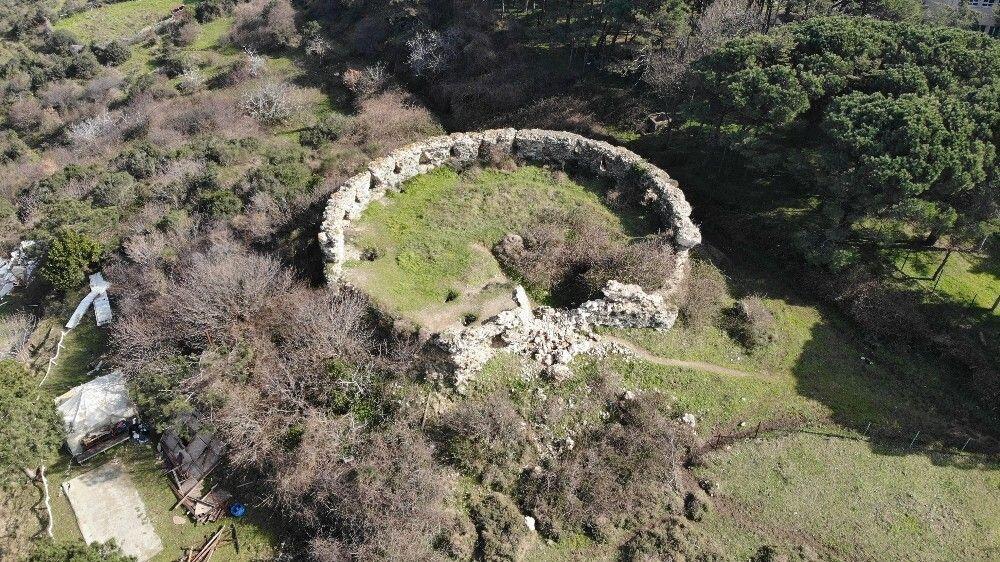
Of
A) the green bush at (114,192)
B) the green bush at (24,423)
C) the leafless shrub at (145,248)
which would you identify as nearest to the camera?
the green bush at (24,423)

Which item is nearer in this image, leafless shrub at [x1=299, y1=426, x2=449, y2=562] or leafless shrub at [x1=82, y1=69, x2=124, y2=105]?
leafless shrub at [x1=299, y1=426, x2=449, y2=562]

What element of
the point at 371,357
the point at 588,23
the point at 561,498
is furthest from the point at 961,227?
the point at 588,23

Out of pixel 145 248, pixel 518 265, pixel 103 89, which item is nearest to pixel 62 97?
pixel 103 89

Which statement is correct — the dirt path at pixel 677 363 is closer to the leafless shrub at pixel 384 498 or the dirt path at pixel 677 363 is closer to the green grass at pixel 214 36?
the leafless shrub at pixel 384 498

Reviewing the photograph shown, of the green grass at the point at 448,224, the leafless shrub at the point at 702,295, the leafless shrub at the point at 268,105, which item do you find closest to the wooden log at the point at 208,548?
the green grass at the point at 448,224

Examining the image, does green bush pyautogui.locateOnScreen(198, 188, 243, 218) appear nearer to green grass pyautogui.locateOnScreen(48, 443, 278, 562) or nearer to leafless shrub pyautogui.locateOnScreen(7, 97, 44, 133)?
green grass pyautogui.locateOnScreen(48, 443, 278, 562)

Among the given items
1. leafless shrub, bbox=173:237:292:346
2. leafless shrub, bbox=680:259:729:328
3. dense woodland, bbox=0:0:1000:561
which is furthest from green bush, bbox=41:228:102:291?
leafless shrub, bbox=680:259:729:328
